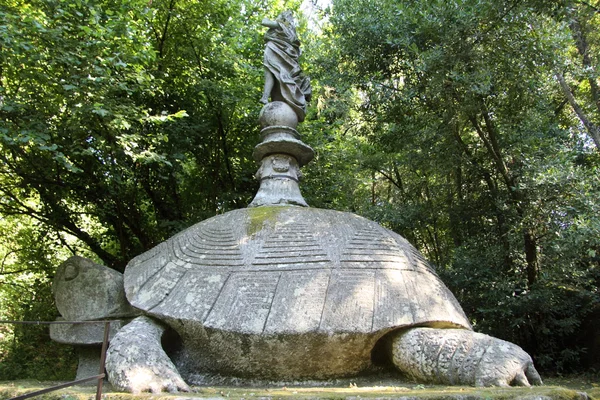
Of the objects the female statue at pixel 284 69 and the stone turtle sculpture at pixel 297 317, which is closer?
the stone turtle sculpture at pixel 297 317

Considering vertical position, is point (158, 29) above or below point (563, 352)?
above

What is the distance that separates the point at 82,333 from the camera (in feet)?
11.5

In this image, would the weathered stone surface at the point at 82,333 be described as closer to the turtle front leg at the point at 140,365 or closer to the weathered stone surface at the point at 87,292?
the weathered stone surface at the point at 87,292

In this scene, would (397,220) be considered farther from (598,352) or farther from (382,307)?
(382,307)

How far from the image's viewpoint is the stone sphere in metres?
4.80

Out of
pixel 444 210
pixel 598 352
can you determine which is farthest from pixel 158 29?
pixel 598 352

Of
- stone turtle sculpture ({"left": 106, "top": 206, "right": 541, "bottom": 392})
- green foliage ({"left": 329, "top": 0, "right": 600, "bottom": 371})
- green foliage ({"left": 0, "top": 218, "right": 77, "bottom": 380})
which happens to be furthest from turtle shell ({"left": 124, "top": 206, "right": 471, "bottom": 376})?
green foliage ({"left": 0, "top": 218, "right": 77, "bottom": 380})

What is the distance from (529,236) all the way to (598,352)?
95.9 inches

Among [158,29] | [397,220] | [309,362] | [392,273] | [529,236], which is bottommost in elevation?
[309,362]

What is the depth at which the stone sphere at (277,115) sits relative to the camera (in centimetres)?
480

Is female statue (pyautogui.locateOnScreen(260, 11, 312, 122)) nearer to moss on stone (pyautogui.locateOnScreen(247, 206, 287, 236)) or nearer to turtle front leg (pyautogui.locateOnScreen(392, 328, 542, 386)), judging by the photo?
moss on stone (pyautogui.locateOnScreen(247, 206, 287, 236))

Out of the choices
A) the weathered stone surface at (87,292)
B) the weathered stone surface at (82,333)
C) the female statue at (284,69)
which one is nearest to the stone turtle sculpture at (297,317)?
the weathered stone surface at (87,292)

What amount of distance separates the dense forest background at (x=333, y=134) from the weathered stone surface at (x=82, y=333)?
1.71 meters

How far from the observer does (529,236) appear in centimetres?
637
